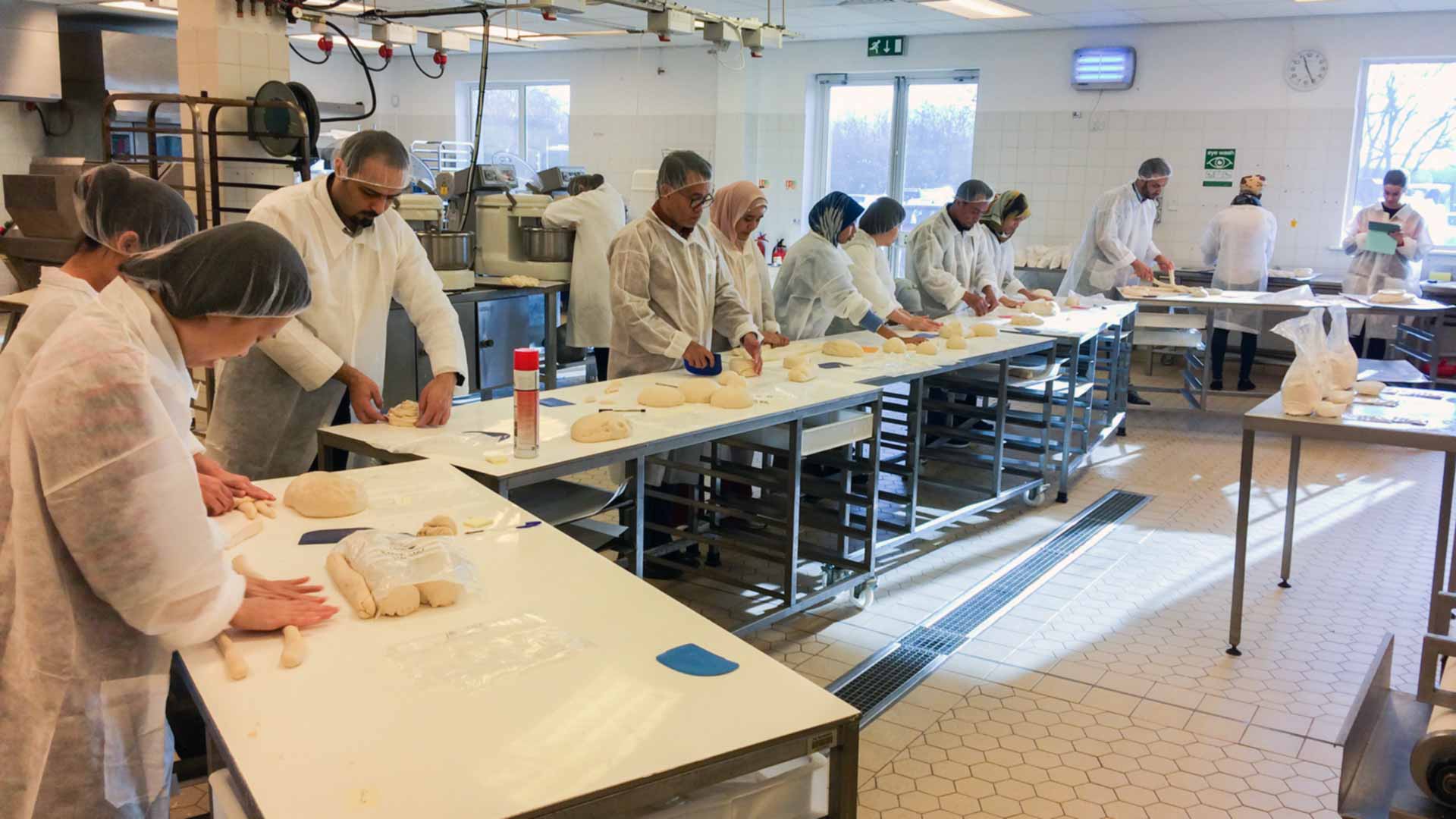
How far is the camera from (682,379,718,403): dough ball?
3.30 metres

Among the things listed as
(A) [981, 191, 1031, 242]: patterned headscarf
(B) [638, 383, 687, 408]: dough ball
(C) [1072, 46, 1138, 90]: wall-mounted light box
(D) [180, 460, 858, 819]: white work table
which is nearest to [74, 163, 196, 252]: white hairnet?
(D) [180, 460, 858, 819]: white work table

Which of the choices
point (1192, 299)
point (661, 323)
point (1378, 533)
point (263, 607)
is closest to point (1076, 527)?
point (1378, 533)

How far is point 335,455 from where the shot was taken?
2762 mm

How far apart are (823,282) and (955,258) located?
1.45 metres

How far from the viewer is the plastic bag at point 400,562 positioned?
5.44 ft

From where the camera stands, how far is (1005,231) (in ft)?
21.7

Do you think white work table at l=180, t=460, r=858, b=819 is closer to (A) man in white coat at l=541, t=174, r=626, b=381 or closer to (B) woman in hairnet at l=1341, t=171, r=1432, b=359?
(A) man in white coat at l=541, t=174, r=626, b=381

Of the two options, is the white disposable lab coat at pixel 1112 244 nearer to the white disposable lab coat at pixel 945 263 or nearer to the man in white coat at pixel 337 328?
the white disposable lab coat at pixel 945 263

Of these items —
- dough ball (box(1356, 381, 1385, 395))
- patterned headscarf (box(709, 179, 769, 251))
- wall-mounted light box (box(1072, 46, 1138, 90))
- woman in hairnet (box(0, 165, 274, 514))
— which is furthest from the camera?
wall-mounted light box (box(1072, 46, 1138, 90))

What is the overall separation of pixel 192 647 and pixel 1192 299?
656cm

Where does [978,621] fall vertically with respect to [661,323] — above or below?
below

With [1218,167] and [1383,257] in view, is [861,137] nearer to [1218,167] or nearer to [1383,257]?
[1218,167]

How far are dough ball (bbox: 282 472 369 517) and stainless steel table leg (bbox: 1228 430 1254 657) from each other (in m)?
2.54

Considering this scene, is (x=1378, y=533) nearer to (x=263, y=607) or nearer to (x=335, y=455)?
(x=335, y=455)
